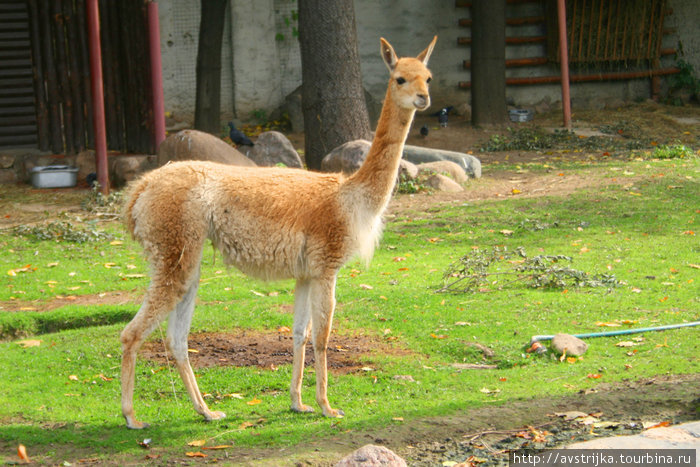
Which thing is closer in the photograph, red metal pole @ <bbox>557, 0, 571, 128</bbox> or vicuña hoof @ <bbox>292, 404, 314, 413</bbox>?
vicuña hoof @ <bbox>292, 404, 314, 413</bbox>

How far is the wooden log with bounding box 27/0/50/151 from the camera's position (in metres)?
14.3

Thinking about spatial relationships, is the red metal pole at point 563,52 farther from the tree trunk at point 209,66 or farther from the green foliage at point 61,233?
the green foliage at point 61,233

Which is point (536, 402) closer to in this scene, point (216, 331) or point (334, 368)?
point (334, 368)

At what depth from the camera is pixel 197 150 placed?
38.5ft

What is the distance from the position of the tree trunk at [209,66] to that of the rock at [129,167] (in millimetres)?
3678

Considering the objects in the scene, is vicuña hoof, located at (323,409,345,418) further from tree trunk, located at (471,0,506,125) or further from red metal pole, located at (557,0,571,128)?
tree trunk, located at (471,0,506,125)

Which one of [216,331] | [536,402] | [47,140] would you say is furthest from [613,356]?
[47,140]

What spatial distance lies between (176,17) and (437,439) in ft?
52.8

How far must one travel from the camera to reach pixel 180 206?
4.95 m

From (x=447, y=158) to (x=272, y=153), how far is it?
291 cm

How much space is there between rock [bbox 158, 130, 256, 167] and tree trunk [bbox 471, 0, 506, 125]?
6608mm

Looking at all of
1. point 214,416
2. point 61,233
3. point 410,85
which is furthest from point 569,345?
point 61,233

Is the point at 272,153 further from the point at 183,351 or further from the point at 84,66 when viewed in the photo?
the point at 183,351

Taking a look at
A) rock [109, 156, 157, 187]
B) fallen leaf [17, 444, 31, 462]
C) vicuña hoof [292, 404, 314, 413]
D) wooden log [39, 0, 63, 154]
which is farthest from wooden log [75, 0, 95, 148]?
fallen leaf [17, 444, 31, 462]
